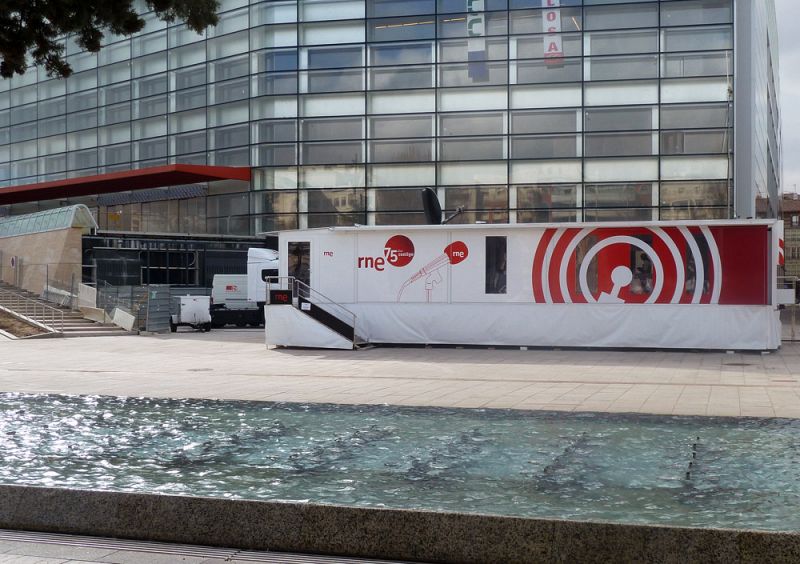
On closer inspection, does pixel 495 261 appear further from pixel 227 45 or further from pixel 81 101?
pixel 81 101

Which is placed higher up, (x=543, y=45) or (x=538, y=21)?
(x=538, y=21)

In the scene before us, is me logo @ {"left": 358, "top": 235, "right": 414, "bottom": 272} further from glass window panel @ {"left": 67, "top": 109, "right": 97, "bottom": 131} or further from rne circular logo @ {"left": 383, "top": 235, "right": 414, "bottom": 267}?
glass window panel @ {"left": 67, "top": 109, "right": 97, "bottom": 131}

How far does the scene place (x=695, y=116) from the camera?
43812mm

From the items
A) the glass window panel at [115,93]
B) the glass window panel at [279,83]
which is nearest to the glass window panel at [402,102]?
the glass window panel at [279,83]

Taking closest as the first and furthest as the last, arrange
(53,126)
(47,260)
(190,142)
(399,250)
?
1. (399,250)
2. (47,260)
3. (190,142)
4. (53,126)

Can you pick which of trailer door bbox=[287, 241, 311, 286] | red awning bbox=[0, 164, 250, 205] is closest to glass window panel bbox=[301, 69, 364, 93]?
red awning bbox=[0, 164, 250, 205]

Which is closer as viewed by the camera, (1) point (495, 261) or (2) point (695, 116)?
(1) point (495, 261)

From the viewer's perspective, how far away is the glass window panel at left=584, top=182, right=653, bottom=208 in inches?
1747

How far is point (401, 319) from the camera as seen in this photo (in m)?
26.5

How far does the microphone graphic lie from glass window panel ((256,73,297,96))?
24830 millimetres

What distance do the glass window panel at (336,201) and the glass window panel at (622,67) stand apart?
12422 millimetres

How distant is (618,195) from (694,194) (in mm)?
3317

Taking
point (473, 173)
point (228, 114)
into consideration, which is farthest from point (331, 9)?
point (473, 173)

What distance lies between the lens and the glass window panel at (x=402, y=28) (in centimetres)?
4700
